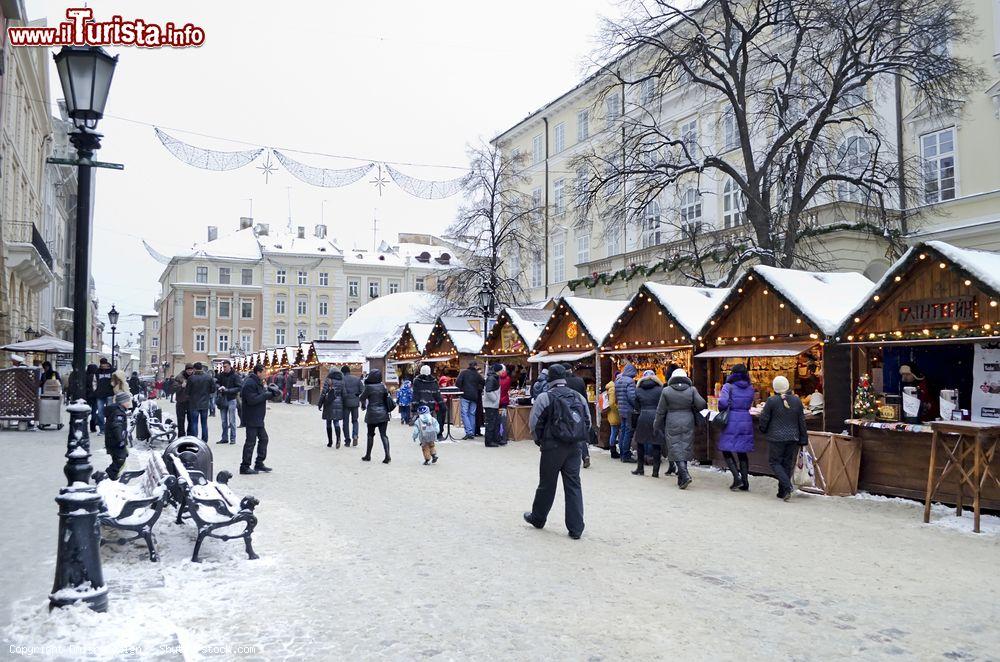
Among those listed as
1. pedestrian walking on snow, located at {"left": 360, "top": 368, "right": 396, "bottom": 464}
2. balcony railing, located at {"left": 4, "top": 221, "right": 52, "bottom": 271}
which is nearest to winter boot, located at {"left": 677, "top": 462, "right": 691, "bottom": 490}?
pedestrian walking on snow, located at {"left": 360, "top": 368, "right": 396, "bottom": 464}

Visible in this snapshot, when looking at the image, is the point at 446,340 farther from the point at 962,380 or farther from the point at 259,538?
the point at 259,538

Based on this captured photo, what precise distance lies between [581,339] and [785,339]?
631 cm

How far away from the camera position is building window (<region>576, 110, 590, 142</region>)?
39522 mm

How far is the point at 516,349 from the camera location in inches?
865

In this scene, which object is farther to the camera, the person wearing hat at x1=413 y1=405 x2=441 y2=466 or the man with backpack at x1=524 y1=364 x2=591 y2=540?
the person wearing hat at x1=413 y1=405 x2=441 y2=466

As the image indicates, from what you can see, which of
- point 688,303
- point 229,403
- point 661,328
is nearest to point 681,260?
point 688,303

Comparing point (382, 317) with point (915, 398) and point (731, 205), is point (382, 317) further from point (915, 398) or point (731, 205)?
point (915, 398)

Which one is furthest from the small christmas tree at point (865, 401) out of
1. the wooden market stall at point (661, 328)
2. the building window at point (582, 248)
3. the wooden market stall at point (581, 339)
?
the building window at point (582, 248)

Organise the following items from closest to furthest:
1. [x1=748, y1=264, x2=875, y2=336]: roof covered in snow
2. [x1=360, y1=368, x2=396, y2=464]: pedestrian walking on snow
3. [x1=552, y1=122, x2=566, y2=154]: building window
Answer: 1. [x1=748, y1=264, x2=875, y2=336]: roof covered in snow
2. [x1=360, y1=368, x2=396, y2=464]: pedestrian walking on snow
3. [x1=552, y1=122, x2=566, y2=154]: building window

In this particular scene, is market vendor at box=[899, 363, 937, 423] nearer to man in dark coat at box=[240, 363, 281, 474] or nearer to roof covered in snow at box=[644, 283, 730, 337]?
roof covered in snow at box=[644, 283, 730, 337]

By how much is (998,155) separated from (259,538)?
2296 centimetres

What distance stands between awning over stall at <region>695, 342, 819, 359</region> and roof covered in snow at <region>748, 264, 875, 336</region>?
447 mm

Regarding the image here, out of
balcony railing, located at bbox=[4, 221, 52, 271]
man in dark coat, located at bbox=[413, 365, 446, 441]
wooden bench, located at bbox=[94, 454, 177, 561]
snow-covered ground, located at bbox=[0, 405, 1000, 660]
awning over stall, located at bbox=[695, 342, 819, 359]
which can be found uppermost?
balcony railing, located at bbox=[4, 221, 52, 271]

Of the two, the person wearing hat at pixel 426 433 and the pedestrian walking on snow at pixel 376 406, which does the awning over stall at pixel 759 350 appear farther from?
the pedestrian walking on snow at pixel 376 406
